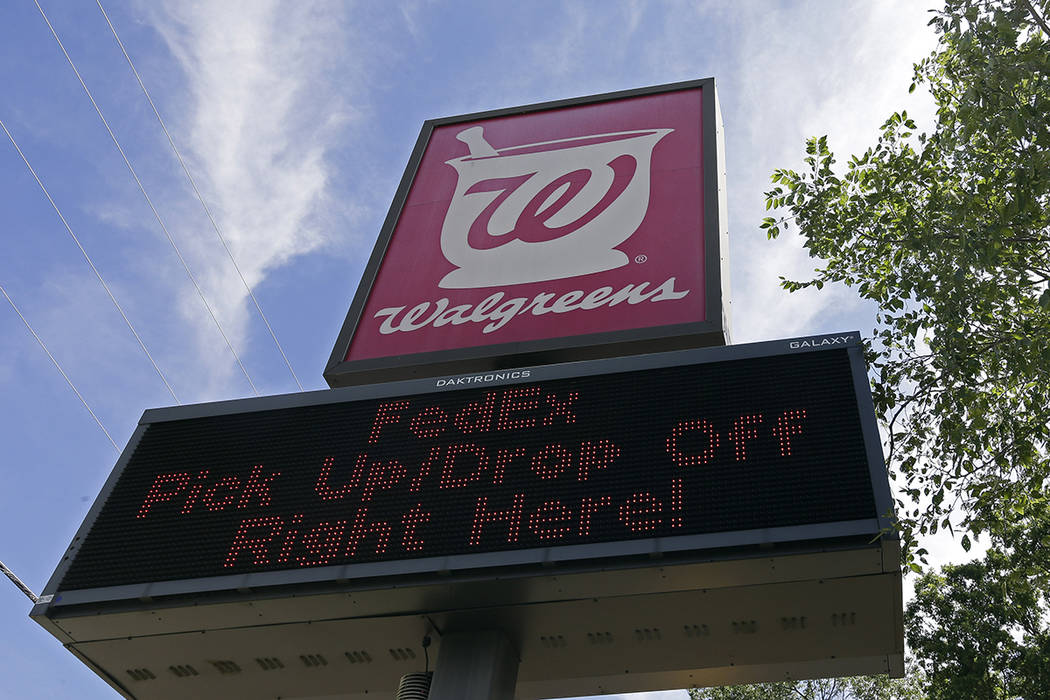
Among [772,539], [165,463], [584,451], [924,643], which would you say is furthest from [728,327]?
[924,643]

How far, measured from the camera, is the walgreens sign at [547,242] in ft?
28.6

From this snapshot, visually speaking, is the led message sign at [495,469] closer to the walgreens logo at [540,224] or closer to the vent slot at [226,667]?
the vent slot at [226,667]

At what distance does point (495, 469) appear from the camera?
20.8ft

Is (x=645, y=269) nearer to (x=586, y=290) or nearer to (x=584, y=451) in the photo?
(x=586, y=290)

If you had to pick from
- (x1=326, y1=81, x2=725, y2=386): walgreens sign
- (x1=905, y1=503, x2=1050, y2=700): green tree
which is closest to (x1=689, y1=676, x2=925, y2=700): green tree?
(x1=905, y1=503, x2=1050, y2=700): green tree

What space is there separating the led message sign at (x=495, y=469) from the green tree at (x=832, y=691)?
45.8 feet

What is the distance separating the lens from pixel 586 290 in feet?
29.6

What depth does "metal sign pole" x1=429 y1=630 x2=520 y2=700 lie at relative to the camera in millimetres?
6426

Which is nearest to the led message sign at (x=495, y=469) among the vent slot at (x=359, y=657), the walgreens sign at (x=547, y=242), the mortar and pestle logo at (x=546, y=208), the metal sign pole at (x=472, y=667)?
the metal sign pole at (x=472, y=667)

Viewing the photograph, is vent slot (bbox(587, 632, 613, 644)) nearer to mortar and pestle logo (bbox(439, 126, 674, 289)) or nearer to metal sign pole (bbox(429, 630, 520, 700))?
metal sign pole (bbox(429, 630, 520, 700))

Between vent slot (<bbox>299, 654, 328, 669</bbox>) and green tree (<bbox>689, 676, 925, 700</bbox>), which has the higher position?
green tree (<bbox>689, 676, 925, 700</bbox>)

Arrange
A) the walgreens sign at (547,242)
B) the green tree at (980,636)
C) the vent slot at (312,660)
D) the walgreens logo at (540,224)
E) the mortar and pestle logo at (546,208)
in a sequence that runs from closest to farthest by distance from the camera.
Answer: the vent slot at (312,660), the walgreens sign at (547,242), the walgreens logo at (540,224), the mortar and pestle logo at (546,208), the green tree at (980,636)

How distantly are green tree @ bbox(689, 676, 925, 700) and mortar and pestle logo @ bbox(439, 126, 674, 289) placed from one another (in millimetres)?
12236

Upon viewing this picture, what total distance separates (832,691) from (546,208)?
14.4m
